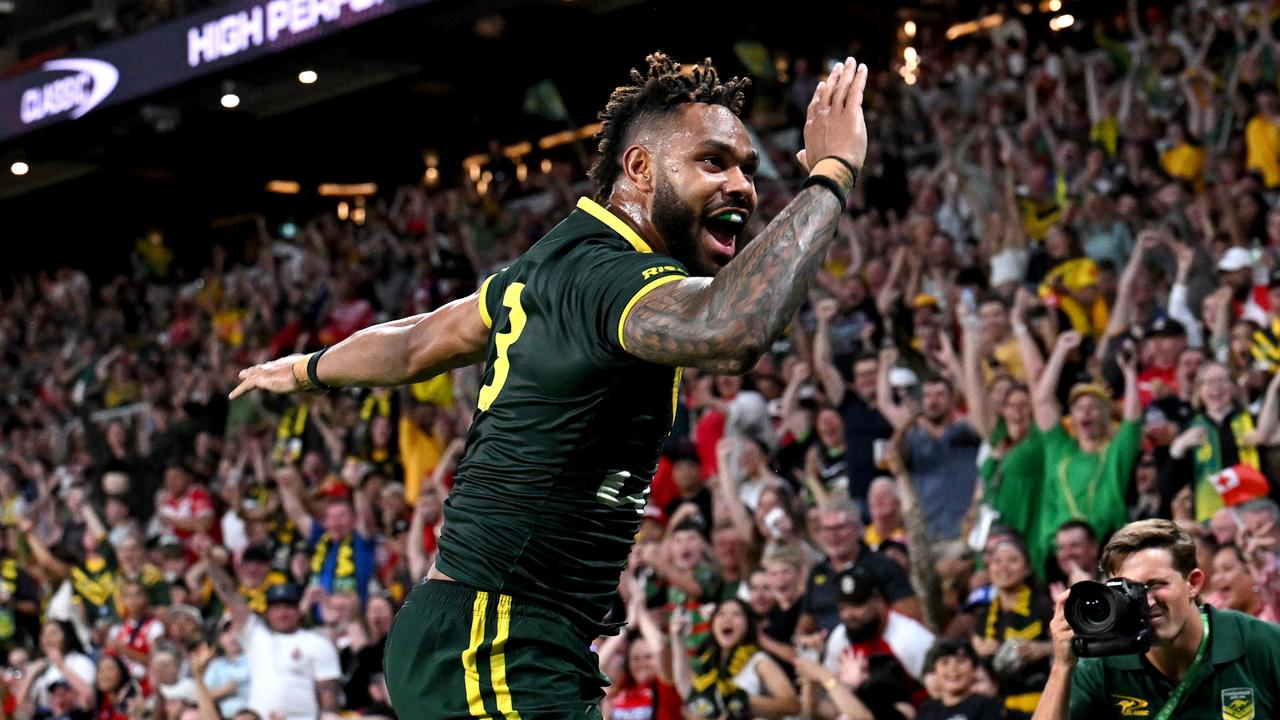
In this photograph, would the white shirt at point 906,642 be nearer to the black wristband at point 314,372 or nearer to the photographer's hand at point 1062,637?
the photographer's hand at point 1062,637

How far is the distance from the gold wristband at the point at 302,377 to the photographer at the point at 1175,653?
1965mm

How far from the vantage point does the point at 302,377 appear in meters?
4.02

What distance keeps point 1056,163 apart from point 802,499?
3468 millimetres

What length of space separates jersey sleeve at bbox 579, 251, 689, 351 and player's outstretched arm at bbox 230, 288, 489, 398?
566 millimetres

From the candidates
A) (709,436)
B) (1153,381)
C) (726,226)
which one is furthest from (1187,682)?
(709,436)

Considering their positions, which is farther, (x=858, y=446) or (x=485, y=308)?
(x=858, y=446)

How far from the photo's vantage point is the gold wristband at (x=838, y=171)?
2.95m

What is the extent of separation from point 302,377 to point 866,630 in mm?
3798

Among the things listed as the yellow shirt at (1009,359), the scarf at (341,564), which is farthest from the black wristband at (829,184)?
the scarf at (341,564)

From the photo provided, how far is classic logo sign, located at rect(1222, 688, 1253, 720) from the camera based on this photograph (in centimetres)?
428

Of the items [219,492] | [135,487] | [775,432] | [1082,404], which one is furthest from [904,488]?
[135,487]

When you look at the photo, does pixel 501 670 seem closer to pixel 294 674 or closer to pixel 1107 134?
pixel 294 674

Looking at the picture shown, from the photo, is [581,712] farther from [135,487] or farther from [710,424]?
[135,487]

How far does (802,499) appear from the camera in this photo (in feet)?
30.0
